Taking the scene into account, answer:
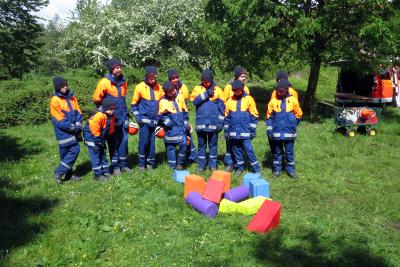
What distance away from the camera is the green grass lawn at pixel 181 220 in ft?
16.7

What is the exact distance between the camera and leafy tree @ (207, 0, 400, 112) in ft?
41.2

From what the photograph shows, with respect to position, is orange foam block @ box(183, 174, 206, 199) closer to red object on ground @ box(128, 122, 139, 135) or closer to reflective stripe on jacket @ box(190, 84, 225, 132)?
reflective stripe on jacket @ box(190, 84, 225, 132)

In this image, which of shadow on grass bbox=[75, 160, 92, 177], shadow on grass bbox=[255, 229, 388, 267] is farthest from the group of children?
shadow on grass bbox=[255, 229, 388, 267]

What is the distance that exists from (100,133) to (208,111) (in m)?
2.23

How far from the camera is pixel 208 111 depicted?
8281 millimetres

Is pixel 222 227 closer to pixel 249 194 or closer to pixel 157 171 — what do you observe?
pixel 249 194

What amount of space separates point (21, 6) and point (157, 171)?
32.4 metres

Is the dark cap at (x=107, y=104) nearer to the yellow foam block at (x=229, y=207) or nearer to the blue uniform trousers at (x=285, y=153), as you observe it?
the yellow foam block at (x=229, y=207)

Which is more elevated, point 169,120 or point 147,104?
point 147,104

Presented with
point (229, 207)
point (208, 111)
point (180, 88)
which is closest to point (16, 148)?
point (180, 88)

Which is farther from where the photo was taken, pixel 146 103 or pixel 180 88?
pixel 180 88

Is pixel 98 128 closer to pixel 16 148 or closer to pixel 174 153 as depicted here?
pixel 174 153

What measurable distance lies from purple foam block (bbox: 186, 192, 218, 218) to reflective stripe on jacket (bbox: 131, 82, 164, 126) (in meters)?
2.38

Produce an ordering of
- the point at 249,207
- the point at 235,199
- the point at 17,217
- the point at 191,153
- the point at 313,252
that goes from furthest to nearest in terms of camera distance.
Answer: the point at 191,153
the point at 235,199
the point at 249,207
the point at 17,217
the point at 313,252
